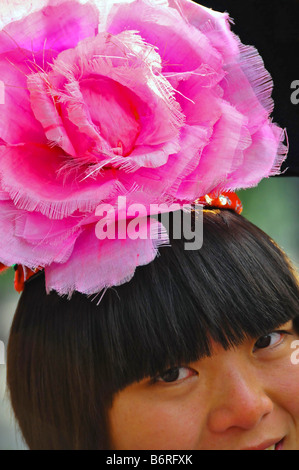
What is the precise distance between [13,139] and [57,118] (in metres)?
0.07

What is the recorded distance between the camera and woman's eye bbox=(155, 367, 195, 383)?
0.84m

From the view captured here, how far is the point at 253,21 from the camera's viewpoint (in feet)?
3.38

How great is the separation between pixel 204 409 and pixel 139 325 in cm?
15

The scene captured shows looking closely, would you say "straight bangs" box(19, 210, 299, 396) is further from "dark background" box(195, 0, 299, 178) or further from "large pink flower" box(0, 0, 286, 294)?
"dark background" box(195, 0, 299, 178)

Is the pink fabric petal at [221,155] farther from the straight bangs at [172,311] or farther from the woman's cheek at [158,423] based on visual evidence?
the woman's cheek at [158,423]

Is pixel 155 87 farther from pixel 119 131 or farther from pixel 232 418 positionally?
pixel 232 418

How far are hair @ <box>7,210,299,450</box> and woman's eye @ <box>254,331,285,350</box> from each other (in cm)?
2

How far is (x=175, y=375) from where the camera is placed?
84 cm

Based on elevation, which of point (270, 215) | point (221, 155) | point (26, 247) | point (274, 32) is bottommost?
point (270, 215)

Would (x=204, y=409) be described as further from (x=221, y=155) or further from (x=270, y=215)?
(x=270, y=215)

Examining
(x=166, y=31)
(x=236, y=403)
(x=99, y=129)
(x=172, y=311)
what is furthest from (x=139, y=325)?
(x=166, y=31)

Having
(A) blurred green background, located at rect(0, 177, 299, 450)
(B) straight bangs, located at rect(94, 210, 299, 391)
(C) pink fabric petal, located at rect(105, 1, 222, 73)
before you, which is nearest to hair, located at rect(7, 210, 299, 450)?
(B) straight bangs, located at rect(94, 210, 299, 391)
